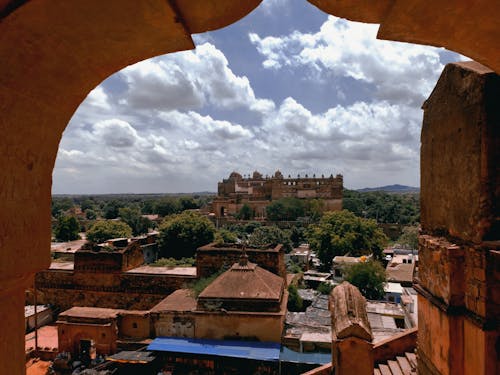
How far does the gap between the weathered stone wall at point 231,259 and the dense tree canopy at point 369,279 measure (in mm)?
6618

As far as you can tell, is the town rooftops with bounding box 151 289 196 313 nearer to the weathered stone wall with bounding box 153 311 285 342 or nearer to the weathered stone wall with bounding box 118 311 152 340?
the weathered stone wall with bounding box 153 311 285 342

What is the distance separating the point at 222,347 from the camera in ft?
46.9

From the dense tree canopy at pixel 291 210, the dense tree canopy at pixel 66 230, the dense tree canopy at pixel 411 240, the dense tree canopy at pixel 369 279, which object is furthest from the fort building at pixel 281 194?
the dense tree canopy at pixel 369 279

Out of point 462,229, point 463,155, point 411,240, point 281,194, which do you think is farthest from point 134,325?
point 281,194

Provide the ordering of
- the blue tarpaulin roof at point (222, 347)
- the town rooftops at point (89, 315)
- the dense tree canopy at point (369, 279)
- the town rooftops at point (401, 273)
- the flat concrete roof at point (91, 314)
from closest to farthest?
the blue tarpaulin roof at point (222, 347) → the town rooftops at point (89, 315) → the flat concrete roof at point (91, 314) → the dense tree canopy at point (369, 279) → the town rooftops at point (401, 273)

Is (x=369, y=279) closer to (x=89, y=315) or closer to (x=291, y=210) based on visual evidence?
(x=89, y=315)

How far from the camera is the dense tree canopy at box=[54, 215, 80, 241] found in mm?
46844

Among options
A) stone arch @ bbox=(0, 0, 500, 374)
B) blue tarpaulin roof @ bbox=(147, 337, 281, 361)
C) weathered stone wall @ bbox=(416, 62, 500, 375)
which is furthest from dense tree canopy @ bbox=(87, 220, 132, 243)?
stone arch @ bbox=(0, 0, 500, 374)

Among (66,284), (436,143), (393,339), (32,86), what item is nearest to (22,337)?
(32,86)

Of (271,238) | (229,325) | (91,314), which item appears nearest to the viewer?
(229,325)

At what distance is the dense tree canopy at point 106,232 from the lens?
3988 centimetres

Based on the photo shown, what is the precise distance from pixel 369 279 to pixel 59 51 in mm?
24119

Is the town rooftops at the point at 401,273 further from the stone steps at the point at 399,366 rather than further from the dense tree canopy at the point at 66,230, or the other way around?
the dense tree canopy at the point at 66,230

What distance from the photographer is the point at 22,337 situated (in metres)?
1.92
